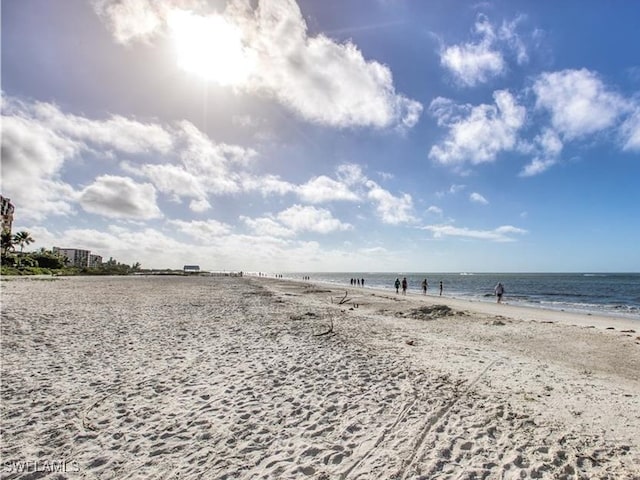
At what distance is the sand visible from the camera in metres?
4.68

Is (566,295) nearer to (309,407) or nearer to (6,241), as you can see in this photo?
(309,407)

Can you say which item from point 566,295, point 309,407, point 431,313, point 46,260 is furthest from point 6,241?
point 566,295

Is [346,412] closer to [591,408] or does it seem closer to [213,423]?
[213,423]

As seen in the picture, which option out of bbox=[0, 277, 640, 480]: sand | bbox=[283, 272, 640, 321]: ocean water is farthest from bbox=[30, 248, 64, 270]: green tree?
bbox=[0, 277, 640, 480]: sand

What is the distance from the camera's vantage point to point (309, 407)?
653 cm

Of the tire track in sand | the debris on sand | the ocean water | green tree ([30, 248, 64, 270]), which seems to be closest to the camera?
the tire track in sand

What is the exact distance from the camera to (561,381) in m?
8.38

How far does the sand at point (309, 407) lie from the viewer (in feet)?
15.4

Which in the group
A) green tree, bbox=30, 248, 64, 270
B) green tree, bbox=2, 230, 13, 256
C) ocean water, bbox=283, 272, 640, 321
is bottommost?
ocean water, bbox=283, 272, 640, 321

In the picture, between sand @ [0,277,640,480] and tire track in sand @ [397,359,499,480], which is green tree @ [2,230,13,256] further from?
tire track in sand @ [397,359,499,480]

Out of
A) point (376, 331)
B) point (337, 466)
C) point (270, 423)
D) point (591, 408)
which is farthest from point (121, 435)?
point (376, 331)

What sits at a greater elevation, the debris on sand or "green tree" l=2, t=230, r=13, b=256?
"green tree" l=2, t=230, r=13, b=256

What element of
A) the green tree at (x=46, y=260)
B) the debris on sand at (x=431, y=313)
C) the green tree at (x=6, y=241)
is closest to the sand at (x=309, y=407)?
the debris on sand at (x=431, y=313)

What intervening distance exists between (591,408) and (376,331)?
28.4ft
